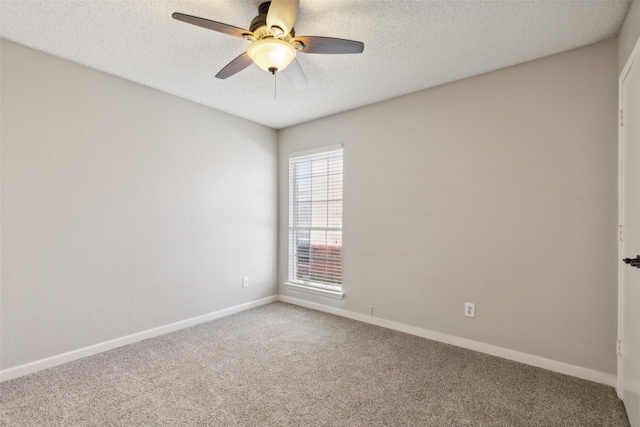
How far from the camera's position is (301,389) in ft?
7.23

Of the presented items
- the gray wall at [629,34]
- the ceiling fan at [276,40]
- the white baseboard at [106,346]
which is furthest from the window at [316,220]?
the gray wall at [629,34]

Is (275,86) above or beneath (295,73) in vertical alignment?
above

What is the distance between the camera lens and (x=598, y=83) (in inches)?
91.3

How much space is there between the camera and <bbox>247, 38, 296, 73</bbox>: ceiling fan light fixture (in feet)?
6.15

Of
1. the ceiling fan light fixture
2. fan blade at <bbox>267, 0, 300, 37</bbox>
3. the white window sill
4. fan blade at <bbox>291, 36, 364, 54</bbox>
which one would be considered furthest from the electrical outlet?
fan blade at <bbox>267, 0, 300, 37</bbox>

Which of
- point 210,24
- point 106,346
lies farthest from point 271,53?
point 106,346

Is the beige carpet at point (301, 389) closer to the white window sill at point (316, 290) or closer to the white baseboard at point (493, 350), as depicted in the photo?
the white baseboard at point (493, 350)

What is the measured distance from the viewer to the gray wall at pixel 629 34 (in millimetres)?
1811

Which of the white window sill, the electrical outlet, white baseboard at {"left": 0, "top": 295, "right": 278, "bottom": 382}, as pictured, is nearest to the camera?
white baseboard at {"left": 0, "top": 295, "right": 278, "bottom": 382}

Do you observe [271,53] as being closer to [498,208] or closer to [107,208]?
[107,208]

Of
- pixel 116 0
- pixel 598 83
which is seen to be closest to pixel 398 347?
pixel 598 83

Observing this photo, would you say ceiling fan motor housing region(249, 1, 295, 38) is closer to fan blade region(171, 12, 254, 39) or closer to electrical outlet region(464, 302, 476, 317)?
fan blade region(171, 12, 254, 39)

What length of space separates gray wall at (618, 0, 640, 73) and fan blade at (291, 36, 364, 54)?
1.55 metres

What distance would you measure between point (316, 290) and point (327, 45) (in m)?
2.90
